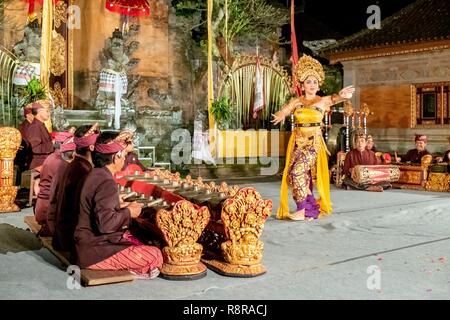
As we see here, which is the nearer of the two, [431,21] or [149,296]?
[149,296]

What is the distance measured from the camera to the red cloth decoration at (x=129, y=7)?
40.0 ft

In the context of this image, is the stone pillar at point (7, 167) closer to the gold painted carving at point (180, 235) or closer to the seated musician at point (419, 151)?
the gold painted carving at point (180, 235)

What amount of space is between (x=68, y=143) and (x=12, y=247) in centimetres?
110

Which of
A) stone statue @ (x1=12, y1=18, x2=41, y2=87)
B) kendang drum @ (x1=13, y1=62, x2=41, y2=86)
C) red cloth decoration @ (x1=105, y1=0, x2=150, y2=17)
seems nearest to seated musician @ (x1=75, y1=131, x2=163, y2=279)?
kendang drum @ (x1=13, y1=62, x2=41, y2=86)

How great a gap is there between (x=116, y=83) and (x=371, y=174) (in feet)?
21.0

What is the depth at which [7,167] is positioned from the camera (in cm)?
699

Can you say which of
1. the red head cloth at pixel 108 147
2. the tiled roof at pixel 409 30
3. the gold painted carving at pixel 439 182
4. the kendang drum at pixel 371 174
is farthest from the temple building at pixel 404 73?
the red head cloth at pixel 108 147

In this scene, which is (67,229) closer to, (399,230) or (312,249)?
(312,249)

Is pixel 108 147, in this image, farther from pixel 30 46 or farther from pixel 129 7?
pixel 129 7

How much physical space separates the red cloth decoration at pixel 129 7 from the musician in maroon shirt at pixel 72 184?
8.93 meters

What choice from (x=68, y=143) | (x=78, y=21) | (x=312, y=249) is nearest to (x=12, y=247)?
(x=68, y=143)

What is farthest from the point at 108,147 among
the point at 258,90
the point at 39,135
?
the point at 258,90

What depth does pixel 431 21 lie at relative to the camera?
13.1m

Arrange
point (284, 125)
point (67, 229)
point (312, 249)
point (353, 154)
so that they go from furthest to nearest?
point (284, 125), point (353, 154), point (312, 249), point (67, 229)
